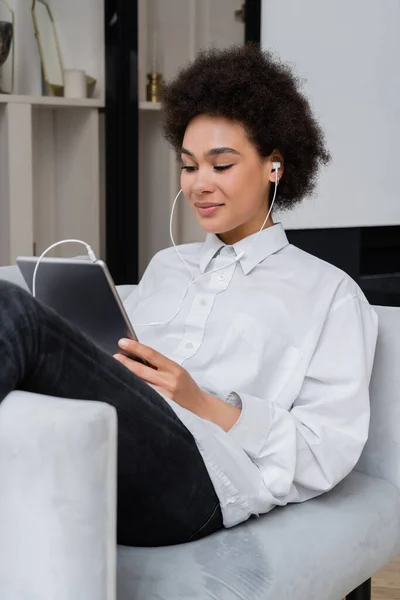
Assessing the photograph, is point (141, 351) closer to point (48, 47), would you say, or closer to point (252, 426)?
point (252, 426)

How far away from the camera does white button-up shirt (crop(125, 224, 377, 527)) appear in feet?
4.00

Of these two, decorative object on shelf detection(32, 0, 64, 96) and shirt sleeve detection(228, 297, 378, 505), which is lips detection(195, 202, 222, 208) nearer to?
shirt sleeve detection(228, 297, 378, 505)

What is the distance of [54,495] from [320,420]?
56 cm

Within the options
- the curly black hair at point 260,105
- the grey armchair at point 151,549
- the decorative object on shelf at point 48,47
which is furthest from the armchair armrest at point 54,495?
the decorative object on shelf at point 48,47

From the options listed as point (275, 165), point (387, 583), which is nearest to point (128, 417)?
point (275, 165)

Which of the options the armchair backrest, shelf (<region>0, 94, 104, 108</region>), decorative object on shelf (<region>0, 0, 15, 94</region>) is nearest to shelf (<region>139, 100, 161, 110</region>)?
shelf (<region>0, 94, 104, 108</region>)

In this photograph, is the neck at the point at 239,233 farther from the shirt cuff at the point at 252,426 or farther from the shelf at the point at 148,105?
the shelf at the point at 148,105

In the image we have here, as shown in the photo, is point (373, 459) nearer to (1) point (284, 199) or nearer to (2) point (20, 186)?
(1) point (284, 199)

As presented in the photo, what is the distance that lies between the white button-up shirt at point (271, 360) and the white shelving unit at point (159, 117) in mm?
1225

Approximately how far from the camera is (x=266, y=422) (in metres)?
1.23

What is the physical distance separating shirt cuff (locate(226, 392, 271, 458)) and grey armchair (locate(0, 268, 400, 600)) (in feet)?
0.37

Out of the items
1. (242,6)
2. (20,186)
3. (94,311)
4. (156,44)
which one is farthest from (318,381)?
(242,6)

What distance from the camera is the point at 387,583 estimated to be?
1.93 metres

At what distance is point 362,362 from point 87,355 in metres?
0.52
